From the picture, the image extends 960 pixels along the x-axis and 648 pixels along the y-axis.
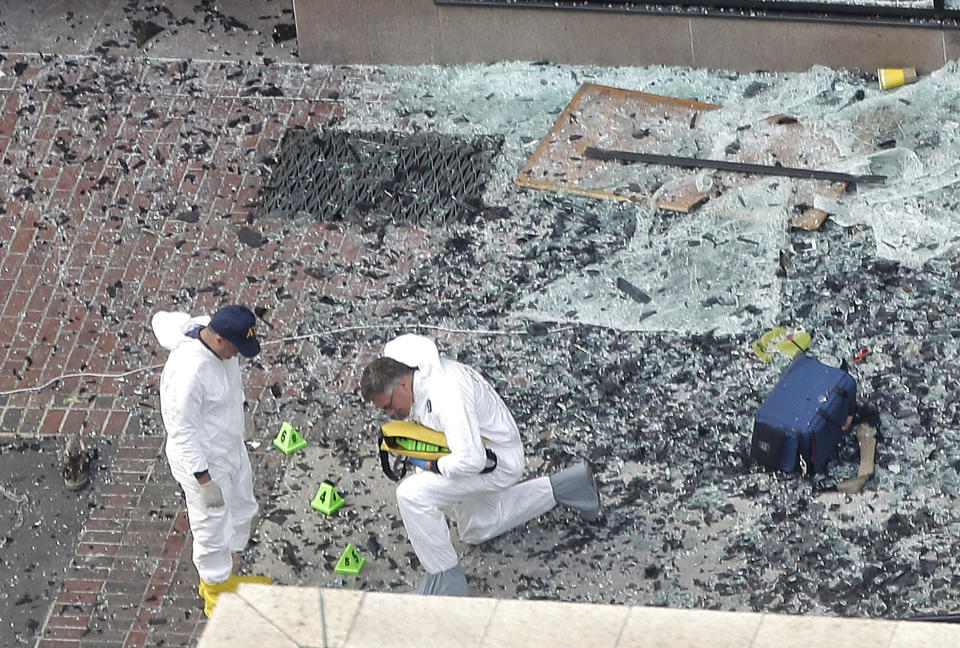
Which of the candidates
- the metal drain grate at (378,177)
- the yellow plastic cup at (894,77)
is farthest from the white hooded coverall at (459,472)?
the yellow plastic cup at (894,77)

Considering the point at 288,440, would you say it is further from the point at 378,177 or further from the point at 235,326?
the point at 378,177

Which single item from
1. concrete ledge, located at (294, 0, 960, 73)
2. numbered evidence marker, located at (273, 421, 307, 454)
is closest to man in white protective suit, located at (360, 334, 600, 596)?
numbered evidence marker, located at (273, 421, 307, 454)

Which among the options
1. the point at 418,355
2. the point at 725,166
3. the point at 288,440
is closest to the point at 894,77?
the point at 725,166

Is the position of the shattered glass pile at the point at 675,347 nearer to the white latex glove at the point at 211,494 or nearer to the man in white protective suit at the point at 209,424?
the man in white protective suit at the point at 209,424

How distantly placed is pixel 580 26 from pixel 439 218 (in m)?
1.96

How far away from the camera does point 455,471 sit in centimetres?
742

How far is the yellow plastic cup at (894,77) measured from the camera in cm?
1062

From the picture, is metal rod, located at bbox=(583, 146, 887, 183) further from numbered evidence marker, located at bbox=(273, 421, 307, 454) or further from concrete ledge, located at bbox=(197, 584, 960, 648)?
concrete ledge, located at bbox=(197, 584, 960, 648)

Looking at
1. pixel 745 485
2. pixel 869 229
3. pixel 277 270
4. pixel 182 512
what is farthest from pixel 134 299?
pixel 869 229

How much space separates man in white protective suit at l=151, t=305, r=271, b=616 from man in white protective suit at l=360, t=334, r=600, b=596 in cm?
67

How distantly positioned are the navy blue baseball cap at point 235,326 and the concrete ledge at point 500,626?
2.21 m

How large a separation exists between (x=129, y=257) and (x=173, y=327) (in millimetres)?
2738

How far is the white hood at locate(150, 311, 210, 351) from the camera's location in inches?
291

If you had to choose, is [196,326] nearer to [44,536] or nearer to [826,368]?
[44,536]
